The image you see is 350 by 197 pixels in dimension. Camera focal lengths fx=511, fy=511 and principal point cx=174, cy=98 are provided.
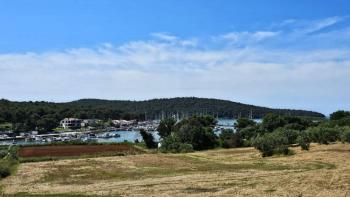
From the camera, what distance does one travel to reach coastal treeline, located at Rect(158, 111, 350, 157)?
86062mm

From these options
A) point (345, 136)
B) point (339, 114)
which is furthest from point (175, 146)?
point (339, 114)

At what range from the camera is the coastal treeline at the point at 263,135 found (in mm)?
86062

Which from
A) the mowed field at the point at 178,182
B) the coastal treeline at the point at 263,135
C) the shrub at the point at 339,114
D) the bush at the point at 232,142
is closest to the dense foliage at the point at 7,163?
the mowed field at the point at 178,182

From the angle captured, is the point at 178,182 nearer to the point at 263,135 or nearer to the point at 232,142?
the point at 263,135

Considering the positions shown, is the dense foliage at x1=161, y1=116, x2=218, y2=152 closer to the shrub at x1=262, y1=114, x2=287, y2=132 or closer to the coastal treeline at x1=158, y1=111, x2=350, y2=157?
the coastal treeline at x1=158, y1=111, x2=350, y2=157

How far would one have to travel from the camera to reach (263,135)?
355 feet

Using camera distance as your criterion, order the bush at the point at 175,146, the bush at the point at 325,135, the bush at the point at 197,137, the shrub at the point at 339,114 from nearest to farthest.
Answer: the bush at the point at 325,135, the bush at the point at 175,146, the bush at the point at 197,137, the shrub at the point at 339,114

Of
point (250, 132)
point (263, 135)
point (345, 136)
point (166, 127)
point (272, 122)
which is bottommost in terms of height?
point (345, 136)

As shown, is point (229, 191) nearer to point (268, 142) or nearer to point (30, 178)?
point (30, 178)

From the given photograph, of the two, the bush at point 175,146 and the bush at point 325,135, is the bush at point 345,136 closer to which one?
the bush at point 325,135

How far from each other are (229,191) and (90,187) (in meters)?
13.7

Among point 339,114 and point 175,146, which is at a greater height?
point 339,114

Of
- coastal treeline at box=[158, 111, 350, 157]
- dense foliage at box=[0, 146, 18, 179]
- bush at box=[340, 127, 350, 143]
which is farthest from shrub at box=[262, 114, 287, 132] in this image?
dense foliage at box=[0, 146, 18, 179]

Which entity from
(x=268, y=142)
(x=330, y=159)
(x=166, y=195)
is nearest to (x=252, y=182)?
(x=166, y=195)
